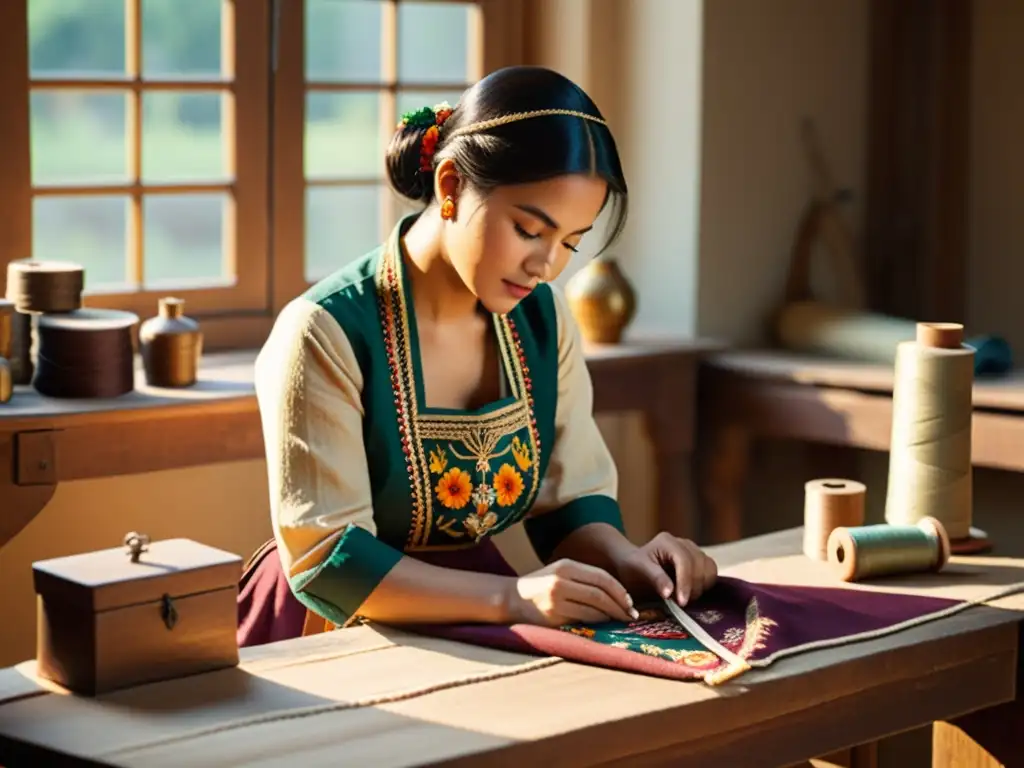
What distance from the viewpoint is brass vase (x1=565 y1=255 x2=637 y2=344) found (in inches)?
149

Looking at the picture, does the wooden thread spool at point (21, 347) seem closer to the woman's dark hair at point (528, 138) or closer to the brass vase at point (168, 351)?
the brass vase at point (168, 351)

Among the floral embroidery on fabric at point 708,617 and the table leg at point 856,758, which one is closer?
the floral embroidery on fabric at point 708,617

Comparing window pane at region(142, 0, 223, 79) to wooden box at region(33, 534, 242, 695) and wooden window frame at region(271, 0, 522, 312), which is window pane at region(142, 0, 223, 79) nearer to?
wooden window frame at region(271, 0, 522, 312)

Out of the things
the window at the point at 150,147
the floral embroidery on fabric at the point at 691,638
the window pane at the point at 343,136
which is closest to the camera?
the floral embroidery on fabric at the point at 691,638

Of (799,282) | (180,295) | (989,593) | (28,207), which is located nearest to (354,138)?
(180,295)

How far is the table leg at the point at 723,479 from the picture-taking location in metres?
3.97

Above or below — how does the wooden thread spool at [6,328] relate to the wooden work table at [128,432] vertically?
above

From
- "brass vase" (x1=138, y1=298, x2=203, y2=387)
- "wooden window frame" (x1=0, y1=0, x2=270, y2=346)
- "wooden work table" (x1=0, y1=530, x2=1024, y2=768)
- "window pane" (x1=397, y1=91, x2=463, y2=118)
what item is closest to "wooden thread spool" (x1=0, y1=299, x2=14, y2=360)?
"brass vase" (x1=138, y1=298, x2=203, y2=387)

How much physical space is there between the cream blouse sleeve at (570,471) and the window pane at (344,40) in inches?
57.5

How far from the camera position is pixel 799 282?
13.6 feet

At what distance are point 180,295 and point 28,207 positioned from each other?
0.40m

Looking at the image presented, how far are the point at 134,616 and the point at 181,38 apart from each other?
6.55 ft

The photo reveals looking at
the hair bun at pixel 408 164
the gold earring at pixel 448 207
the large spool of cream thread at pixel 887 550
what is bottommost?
the large spool of cream thread at pixel 887 550

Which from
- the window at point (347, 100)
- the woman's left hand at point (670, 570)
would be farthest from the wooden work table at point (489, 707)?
the window at point (347, 100)
